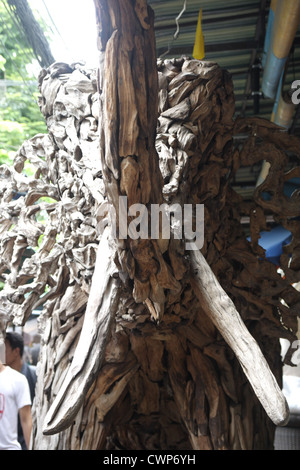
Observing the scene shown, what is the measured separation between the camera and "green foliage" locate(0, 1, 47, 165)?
4.60 m

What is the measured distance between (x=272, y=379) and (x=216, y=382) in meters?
1.10

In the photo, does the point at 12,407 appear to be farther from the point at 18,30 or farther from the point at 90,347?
the point at 18,30

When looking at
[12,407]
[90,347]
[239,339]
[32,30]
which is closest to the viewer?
[90,347]

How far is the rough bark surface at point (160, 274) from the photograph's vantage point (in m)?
2.54

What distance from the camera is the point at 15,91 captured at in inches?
240

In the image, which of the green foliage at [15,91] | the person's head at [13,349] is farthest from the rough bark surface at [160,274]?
the green foliage at [15,91]

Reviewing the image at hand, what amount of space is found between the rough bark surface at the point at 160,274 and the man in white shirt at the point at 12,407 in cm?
11

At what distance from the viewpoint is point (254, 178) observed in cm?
600

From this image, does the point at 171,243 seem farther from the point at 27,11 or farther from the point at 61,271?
the point at 27,11

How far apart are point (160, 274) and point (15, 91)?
4.41m

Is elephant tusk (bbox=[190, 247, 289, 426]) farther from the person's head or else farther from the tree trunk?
the tree trunk
